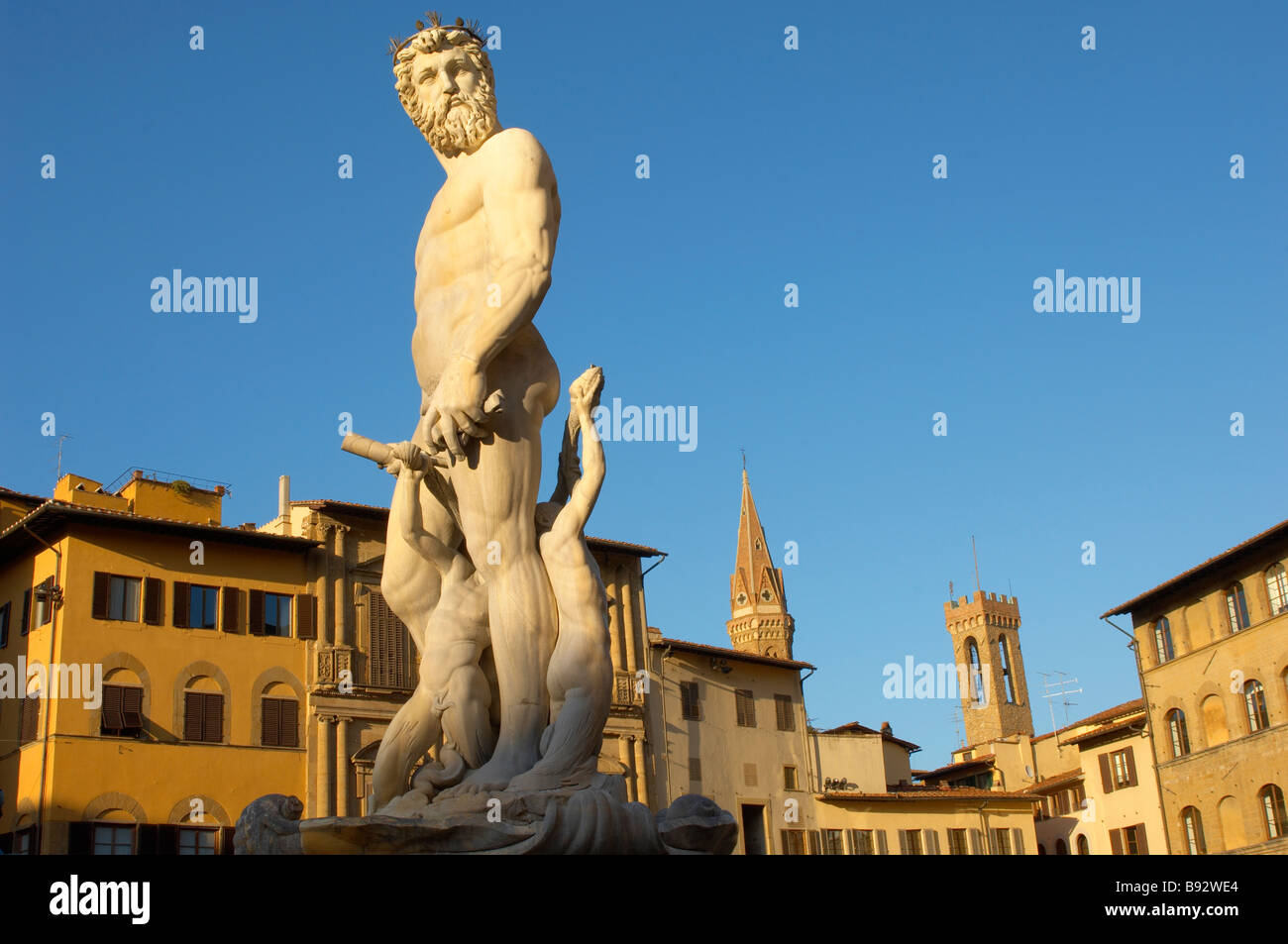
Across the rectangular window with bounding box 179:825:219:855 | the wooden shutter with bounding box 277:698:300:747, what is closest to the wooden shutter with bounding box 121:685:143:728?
the rectangular window with bounding box 179:825:219:855

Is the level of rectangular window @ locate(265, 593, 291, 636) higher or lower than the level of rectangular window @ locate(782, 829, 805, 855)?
higher

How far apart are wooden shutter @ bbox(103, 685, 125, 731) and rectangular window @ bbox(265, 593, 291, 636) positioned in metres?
4.13

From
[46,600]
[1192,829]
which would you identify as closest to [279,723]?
[46,600]

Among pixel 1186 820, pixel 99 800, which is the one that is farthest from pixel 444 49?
pixel 1186 820

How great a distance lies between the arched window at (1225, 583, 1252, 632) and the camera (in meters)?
42.7

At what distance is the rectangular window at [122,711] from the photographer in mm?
32781

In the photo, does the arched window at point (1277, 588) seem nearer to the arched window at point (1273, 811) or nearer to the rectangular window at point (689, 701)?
the arched window at point (1273, 811)

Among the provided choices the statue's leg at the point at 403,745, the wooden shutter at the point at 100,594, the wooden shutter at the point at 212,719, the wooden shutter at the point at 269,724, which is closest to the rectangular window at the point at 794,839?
the wooden shutter at the point at 269,724

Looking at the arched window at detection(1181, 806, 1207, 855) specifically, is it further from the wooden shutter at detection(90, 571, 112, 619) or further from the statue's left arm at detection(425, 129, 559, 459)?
the statue's left arm at detection(425, 129, 559, 459)

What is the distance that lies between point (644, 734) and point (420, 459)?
36.0m

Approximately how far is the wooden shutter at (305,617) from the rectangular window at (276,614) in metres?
0.23

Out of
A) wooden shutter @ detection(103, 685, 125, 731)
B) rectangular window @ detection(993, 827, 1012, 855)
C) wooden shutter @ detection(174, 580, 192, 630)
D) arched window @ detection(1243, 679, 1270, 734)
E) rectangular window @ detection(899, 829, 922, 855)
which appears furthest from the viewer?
rectangular window @ detection(993, 827, 1012, 855)
